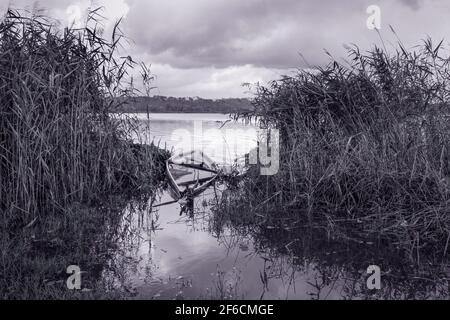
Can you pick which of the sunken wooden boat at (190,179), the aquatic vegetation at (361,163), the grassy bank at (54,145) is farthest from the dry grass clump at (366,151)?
the grassy bank at (54,145)

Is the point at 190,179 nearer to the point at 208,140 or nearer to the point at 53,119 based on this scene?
the point at 53,119

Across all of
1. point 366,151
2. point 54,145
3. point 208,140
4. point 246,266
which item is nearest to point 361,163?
point 366,151

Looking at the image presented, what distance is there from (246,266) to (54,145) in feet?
10.5

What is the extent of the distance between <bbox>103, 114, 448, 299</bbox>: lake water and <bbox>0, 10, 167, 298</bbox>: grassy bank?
0.55m

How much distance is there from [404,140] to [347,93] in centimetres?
145

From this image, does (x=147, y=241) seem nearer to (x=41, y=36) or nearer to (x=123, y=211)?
(x=123, y=211)

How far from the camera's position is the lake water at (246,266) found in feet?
12.0

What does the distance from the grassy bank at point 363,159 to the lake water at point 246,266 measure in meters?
0.37

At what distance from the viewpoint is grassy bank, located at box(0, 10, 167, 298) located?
467 cm

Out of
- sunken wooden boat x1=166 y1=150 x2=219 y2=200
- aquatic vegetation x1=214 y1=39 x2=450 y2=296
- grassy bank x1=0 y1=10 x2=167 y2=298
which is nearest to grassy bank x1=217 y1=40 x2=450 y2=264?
aquatic vegetation x1=214 y1=39 x2=450 y2=296

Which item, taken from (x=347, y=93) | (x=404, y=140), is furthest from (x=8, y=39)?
(x=404, y=140)

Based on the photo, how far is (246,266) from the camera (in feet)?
14.1

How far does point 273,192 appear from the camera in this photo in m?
6.59

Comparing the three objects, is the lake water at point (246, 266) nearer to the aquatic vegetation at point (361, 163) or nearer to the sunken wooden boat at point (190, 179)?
the aquatic vegetation at point (361, 163)
